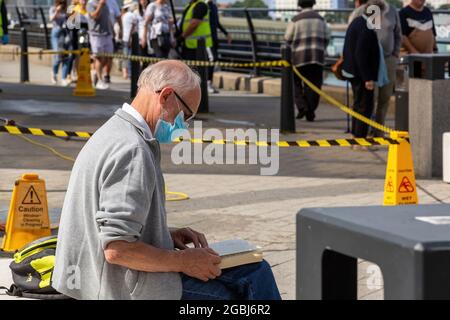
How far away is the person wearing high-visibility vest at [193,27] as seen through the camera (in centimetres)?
1700

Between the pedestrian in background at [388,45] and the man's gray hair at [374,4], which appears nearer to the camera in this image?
the man's gray hair at [374,4]

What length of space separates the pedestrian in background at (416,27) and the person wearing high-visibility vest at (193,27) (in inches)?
139

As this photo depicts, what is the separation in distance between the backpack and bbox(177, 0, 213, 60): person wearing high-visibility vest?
1175 cm

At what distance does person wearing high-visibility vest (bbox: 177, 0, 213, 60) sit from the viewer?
17000 mm

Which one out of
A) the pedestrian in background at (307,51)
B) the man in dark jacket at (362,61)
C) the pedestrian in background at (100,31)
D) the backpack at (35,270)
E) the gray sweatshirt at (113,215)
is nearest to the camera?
the gray sweatshirt at (113,215)

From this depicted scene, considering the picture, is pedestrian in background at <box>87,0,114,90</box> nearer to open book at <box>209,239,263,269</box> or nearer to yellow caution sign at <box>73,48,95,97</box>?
yellow caution sign at <box>73,48,95,97</box>

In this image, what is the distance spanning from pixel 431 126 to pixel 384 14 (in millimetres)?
1957

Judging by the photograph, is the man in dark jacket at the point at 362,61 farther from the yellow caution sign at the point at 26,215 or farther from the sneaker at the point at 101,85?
the sneaker at the point at 101,85

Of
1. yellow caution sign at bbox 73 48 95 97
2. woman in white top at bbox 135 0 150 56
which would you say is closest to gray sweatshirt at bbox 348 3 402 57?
yellow caution sign at bbox 73 48 95 97

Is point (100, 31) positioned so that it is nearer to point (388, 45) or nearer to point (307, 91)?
point (307, 91)

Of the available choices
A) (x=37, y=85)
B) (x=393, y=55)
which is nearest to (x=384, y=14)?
(x=393, y=55)

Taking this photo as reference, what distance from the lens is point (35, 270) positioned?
17.4 feet

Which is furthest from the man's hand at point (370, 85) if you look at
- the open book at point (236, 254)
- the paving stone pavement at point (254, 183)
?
the open book at point (236, 254)
